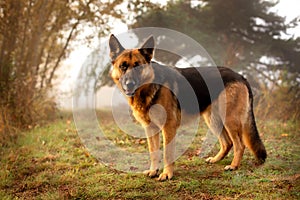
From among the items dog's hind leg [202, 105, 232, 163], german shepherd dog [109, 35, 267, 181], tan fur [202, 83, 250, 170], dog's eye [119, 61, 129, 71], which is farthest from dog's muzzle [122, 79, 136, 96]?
dog's hind leg [202, 105, 232, 163]

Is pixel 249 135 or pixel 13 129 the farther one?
pixel 13 129

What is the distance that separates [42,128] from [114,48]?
15.5 ft

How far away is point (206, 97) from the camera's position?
5.34 meters

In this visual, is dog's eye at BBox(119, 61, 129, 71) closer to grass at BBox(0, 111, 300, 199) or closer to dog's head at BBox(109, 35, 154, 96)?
dog's head at BBox(109, 35, 154, 96)

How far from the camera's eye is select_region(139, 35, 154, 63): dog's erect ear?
4805mm

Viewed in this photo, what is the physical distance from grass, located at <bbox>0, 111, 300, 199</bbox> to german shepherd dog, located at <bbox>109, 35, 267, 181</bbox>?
32 centimetres

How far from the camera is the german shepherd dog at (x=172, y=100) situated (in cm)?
480

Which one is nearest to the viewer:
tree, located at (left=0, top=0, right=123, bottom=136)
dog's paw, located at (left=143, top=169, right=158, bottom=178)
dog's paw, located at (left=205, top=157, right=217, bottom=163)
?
dog's paw, located at (left=143, top=169, right=158, bottom=178)

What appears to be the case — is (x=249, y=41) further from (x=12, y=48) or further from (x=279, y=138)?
(x=12, y=48)

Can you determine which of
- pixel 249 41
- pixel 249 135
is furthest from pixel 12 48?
pixel 249 41

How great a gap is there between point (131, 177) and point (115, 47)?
1.96 meters

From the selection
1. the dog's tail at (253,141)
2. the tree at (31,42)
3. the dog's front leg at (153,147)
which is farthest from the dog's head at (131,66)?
the tree at (31,42)

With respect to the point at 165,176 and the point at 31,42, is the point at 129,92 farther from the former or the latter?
the point at 31,42

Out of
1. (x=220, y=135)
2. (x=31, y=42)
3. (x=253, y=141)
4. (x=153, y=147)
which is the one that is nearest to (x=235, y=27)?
(x=31, y=42)
